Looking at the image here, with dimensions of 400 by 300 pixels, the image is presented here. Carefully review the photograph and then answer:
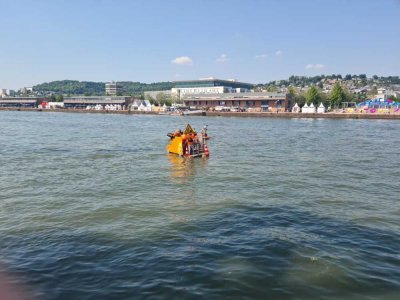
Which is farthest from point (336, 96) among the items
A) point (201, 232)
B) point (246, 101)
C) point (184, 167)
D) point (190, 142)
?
point (201, 232)

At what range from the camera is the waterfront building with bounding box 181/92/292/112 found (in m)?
152

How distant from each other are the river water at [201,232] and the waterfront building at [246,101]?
426 ft

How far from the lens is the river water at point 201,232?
29.0ft

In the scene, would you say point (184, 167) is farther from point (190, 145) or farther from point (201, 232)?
point (201, 232)

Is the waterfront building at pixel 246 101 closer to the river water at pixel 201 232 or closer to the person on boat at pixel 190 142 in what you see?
the person on boat at pixel 190 142

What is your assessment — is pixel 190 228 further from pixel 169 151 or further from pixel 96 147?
pixel 96 147

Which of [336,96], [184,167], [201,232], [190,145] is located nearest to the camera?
[201,232]

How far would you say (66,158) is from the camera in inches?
1152

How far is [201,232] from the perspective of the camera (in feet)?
40.8

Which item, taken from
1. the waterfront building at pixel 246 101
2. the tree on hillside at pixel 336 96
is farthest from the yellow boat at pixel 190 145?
the tree on hillside at pixel 336 96

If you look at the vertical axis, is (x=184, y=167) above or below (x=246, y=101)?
below

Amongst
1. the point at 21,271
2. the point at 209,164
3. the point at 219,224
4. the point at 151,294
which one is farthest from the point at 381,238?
the point at 209,164

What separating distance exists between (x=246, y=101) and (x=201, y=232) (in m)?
154

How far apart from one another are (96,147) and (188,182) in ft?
62.0
